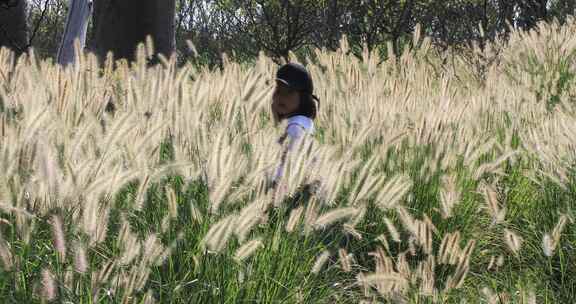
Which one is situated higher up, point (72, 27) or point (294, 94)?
point (72, 27)

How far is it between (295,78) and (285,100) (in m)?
0.11

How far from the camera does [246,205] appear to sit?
98.6 inches

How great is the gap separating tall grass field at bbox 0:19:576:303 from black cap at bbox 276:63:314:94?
0.14 metres

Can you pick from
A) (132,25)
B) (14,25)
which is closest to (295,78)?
(132,25)

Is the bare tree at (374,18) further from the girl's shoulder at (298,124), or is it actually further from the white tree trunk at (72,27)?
the girl's shoulder at (298,124)

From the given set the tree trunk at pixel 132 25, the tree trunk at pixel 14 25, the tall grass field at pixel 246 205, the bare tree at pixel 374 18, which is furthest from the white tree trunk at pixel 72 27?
the bare tree at pixel 374 18

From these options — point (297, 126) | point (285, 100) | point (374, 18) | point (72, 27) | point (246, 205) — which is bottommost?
point (246, 205)

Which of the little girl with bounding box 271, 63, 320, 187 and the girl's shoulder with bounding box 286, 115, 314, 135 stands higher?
the little girl with bounding box 271, 63, 320, 187

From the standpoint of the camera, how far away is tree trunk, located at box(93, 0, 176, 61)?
5.95 m

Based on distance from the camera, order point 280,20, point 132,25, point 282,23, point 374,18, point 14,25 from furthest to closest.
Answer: point 282,23 < point 280,20 < point 374,18 < point 14,25 < point 132,25

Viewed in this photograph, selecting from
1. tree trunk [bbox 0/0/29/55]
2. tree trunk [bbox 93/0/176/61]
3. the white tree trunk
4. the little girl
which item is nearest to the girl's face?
the little girl

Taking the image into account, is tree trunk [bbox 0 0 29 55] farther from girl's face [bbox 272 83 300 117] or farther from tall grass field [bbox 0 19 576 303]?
girl's face [bbox 272 83 300 117]

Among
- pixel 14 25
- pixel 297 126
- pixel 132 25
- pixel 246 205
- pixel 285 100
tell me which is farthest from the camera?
pixel 14 25

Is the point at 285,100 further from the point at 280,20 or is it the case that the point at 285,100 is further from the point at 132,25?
the point at 280,20
